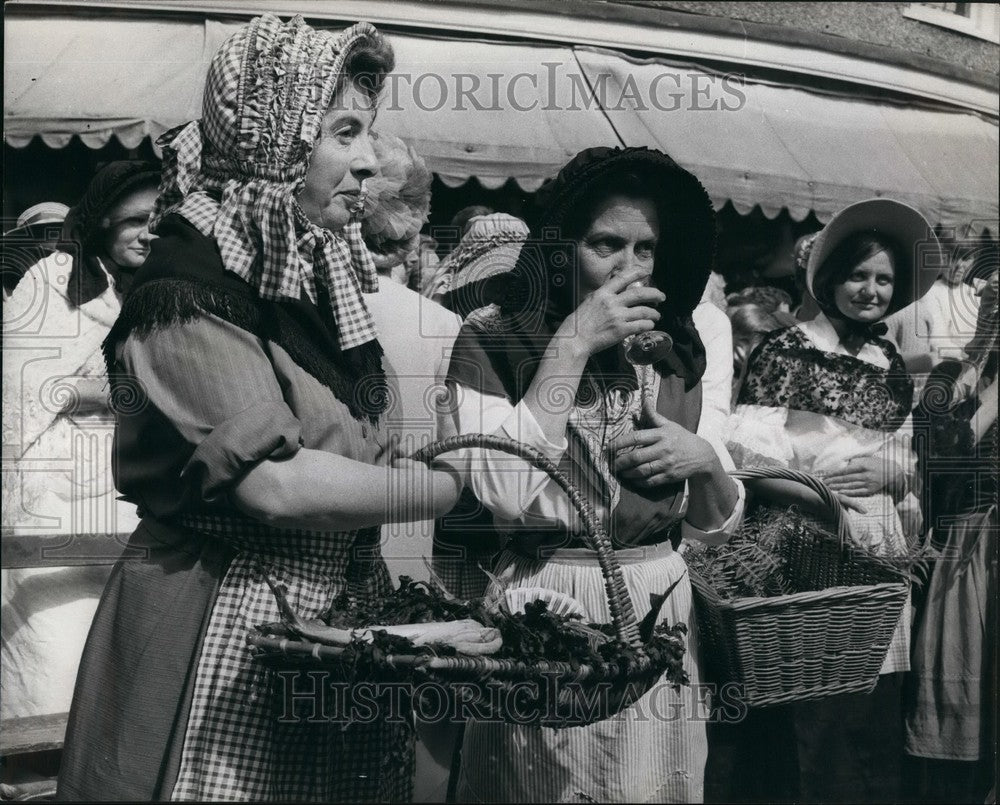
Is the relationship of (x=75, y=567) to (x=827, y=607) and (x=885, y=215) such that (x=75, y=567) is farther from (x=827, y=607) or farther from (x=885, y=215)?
(x=885, y=215)

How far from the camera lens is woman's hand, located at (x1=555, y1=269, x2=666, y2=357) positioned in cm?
336

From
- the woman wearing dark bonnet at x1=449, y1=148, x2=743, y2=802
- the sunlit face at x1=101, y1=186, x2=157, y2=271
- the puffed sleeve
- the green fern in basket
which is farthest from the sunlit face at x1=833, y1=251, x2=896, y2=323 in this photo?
the sunlit face at x1=101, y1=186, x2=157, y2=271

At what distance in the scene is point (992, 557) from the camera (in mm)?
3998

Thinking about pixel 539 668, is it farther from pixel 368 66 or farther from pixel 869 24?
pixel 869 24

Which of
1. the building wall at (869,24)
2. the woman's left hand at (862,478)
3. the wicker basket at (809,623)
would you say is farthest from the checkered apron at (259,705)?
the building wall at (869,24)

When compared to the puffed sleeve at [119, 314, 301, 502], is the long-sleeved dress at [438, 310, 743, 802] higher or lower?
lower

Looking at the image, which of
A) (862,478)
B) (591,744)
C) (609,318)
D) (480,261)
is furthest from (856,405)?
(591,744)

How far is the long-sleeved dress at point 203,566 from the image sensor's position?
2834 millimetres

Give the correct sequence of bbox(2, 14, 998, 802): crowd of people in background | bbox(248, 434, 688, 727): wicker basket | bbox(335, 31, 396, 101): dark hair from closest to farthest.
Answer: bbox(248, 434, 688, 727): wicker basket, bbox(2, 14, 998, 802): crowd of people in background, bbox(335, 31, 396, 101): dark hair

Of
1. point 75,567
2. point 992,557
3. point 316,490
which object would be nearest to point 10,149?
point 75,567

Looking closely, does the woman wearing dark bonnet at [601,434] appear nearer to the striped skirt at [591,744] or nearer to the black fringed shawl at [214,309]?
the striped skirt at [591,744]

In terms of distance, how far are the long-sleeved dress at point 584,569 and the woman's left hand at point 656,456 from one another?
37 millimetres

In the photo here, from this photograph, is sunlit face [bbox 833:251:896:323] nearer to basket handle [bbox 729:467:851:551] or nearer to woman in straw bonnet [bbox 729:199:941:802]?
woman in straw bonnet [bbox 729:199:941:802]

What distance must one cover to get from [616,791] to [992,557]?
1.55 metres
